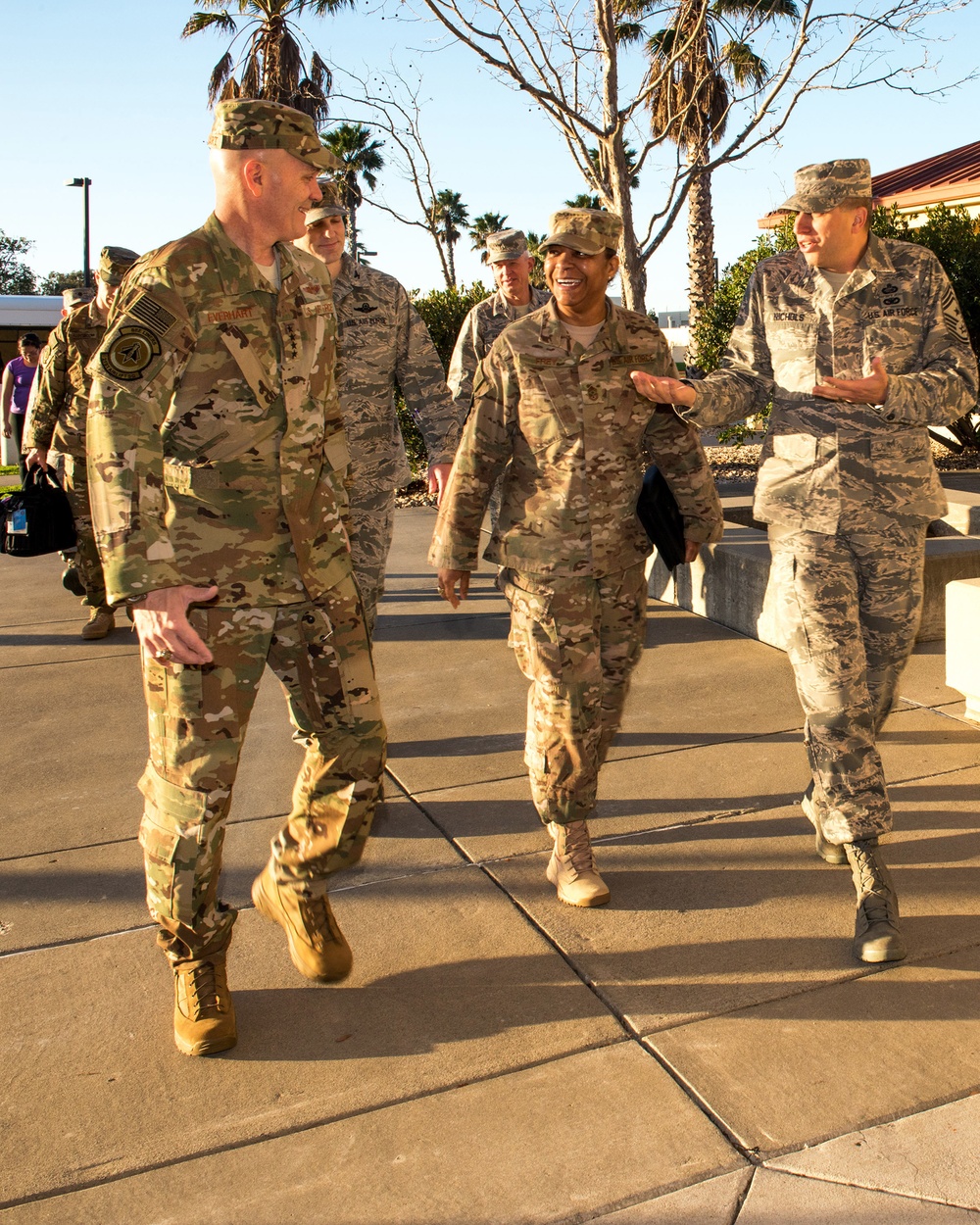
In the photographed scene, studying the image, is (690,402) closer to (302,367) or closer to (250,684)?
(302,367)

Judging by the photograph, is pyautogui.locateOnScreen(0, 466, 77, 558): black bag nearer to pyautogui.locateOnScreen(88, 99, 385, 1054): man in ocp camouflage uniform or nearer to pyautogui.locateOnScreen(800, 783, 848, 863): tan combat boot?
pyautogui.locateOnScreen(88, 99, 385, 1054): man in ocp camouflage uniform

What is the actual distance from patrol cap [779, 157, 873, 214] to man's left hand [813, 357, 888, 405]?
496mm

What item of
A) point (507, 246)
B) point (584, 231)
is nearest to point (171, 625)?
point (584, 231)

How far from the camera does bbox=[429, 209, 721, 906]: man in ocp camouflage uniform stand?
351 cm

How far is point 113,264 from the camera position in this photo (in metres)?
5.93

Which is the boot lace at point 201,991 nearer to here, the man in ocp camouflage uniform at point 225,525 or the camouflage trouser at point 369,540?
the man in ocp camouflage uniform at point 225,525

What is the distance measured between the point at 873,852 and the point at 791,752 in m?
1.40

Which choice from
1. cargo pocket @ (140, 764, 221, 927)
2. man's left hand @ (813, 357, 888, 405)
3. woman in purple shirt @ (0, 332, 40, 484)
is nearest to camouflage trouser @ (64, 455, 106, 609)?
cargo pocket @ (140, 764, 221, 927)

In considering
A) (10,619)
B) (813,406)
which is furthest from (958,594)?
(10,619)

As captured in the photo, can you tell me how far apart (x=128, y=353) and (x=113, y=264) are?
375cm

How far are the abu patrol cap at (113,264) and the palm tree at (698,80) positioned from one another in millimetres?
5365

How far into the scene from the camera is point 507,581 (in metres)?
3.67

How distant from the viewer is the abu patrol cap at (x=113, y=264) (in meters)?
5.88

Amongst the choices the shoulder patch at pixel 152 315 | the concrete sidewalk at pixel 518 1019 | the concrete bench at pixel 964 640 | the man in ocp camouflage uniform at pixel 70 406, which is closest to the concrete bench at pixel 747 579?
the concrete bench at pixel 964 640
